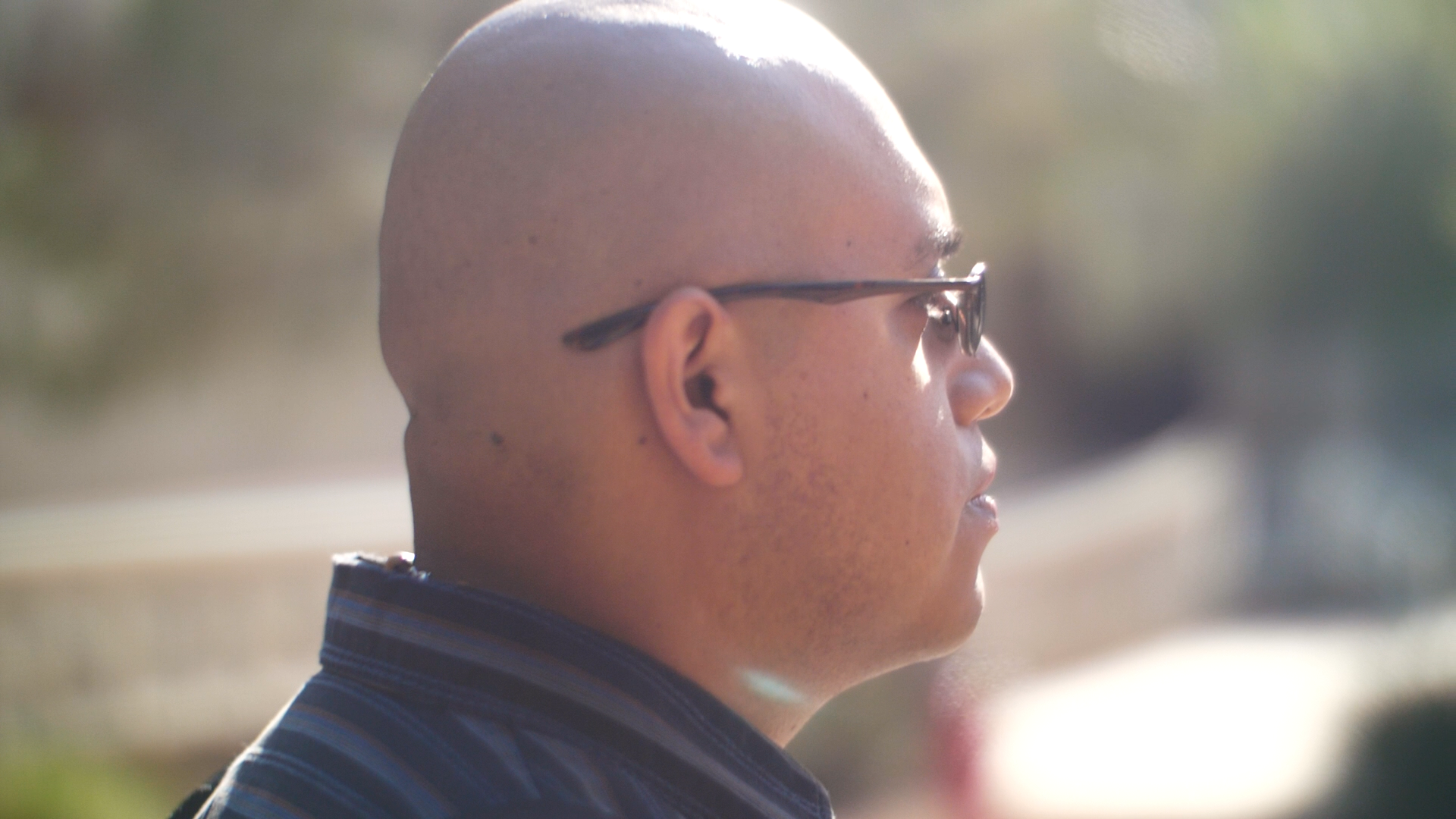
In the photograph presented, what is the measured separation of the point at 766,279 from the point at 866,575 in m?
0.39

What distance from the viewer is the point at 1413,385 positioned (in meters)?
9.96

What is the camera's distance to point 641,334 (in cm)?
141

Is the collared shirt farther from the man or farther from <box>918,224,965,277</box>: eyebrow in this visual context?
<box>918,224,965,277</box>: eyebrow

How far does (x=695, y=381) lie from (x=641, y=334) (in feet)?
0.30

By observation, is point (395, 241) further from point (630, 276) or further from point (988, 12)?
point (988, 12)

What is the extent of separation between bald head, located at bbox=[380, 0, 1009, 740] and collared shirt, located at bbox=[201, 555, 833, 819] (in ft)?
0.31

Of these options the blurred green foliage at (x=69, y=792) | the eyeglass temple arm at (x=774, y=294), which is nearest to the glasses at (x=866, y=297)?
the eyeglass temple arm at (x=774, y=294)

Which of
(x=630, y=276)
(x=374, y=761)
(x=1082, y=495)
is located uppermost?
(x=1082, y=495)

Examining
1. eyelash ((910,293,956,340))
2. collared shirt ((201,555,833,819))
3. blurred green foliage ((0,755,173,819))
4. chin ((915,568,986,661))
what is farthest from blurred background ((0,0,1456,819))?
eyelash ((910,293,956,340))

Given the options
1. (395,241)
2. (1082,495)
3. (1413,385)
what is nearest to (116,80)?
(395,241)

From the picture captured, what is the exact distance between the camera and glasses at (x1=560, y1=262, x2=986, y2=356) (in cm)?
141

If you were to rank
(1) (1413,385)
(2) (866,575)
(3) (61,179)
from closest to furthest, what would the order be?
1. (2) (866,575)
2. (3) (61,179)
3. (1) (1413,385)

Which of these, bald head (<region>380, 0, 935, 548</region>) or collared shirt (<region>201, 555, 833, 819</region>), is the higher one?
bald head (<region>380, 0, 935, 548</region>)

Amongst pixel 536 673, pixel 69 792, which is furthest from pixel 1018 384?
pixel 536 673
